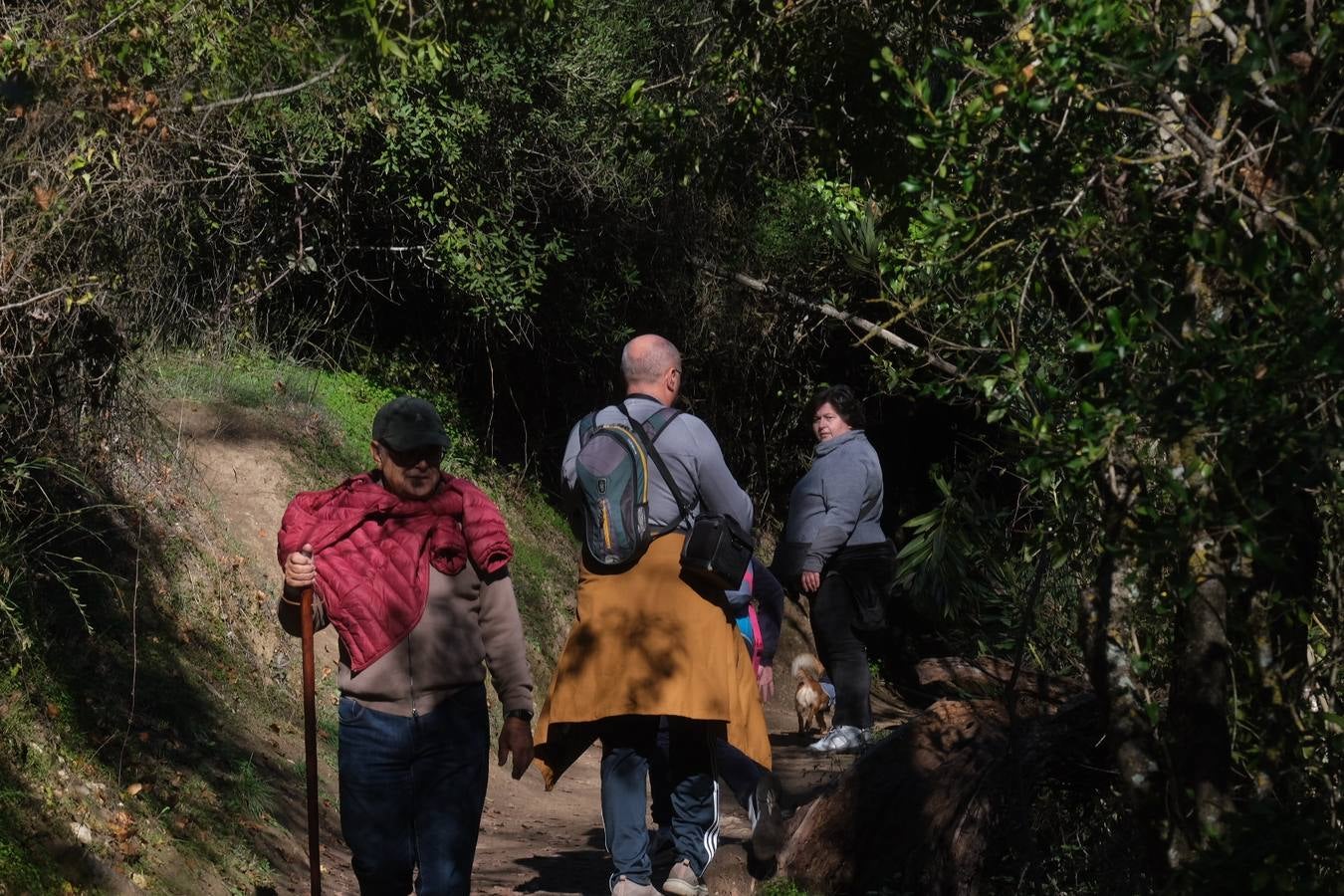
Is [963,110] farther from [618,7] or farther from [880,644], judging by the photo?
[880,644]

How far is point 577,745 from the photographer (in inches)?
246

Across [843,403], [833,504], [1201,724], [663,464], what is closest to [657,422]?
[663,464]

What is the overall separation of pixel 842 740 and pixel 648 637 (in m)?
Answer: 3.97

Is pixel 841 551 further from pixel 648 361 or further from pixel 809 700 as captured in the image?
pixel 648 361

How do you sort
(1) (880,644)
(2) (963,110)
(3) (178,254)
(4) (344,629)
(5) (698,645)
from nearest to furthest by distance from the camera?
1. (2) (963,110)
2. (4) (344,629)
3. (5) (698,645)
4. (3) (178,254)
5. (1) (880,644)

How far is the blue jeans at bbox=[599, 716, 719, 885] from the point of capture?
6.02 metres

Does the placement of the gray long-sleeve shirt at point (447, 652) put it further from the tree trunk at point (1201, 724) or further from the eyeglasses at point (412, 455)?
the tree trunk at point (1201, 724)

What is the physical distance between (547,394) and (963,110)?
462 inches

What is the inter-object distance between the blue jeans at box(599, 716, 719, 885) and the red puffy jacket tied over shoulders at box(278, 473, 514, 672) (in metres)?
1.36

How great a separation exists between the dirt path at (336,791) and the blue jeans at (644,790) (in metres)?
0.41

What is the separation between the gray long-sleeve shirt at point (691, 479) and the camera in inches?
237

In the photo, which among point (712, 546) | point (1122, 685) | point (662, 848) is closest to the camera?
point (1122, 685)

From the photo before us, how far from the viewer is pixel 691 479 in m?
6.07

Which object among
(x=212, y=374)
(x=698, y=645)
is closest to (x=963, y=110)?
(x=698, y=645)
